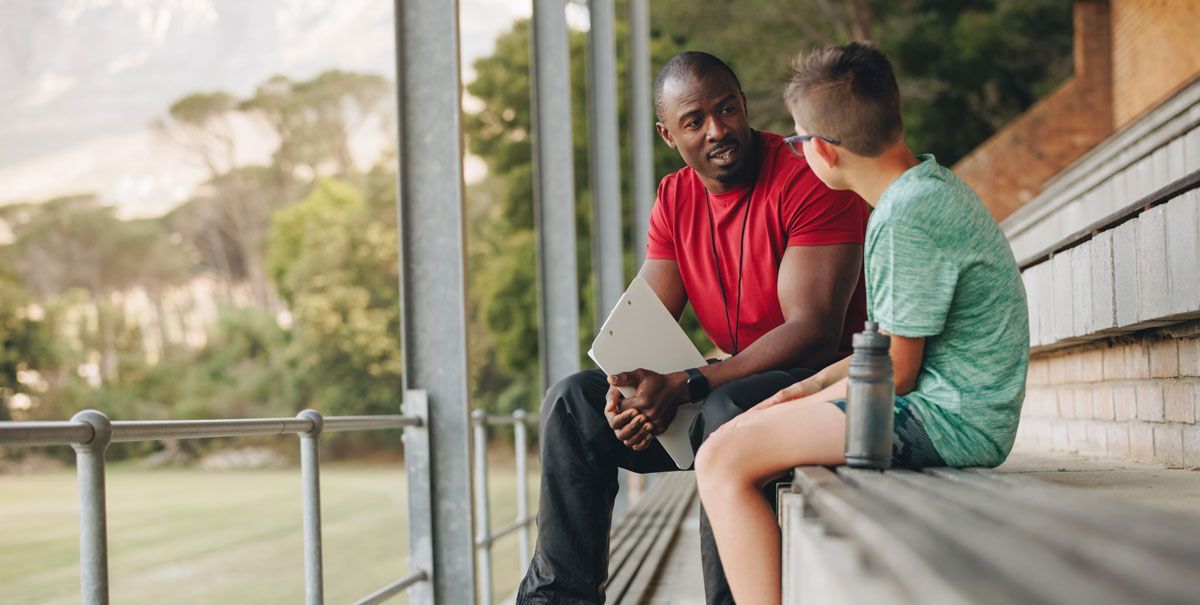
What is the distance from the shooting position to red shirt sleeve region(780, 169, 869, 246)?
7.34ft

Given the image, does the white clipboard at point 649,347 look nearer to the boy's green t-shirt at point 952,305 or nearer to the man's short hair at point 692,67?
the man's short hair at point 692,67

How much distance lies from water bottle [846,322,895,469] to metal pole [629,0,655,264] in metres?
6.83

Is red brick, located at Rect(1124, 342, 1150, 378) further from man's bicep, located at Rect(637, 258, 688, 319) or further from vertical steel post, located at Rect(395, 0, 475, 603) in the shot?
vertical steel post, located at Rect(395, 0, 475, 603)

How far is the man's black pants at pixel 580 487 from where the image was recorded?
2139mm

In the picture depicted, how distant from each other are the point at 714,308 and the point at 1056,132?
396 inches

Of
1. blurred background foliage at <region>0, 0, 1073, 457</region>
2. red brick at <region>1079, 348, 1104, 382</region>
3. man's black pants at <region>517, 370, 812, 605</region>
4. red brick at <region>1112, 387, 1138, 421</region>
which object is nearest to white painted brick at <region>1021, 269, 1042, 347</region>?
red brick at <region>1079, 348, 1104, 382</region>

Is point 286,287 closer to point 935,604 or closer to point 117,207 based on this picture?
point 117,207

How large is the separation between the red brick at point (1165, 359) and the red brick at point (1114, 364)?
0.76 ft

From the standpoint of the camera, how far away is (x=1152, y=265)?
2328 mm

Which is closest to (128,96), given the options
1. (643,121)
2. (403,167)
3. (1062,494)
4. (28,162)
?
(28,162)

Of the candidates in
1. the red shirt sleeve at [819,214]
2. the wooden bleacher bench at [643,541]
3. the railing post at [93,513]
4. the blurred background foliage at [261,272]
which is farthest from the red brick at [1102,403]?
the blurred background foliage at [261,272]

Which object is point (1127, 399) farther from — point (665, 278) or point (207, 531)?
point (207, 531)

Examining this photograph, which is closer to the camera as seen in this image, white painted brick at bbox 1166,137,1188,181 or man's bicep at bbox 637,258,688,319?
man's bicep at bbox 637,258,688,319

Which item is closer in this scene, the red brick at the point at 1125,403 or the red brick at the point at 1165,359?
the red brick at the point at 1165,359
